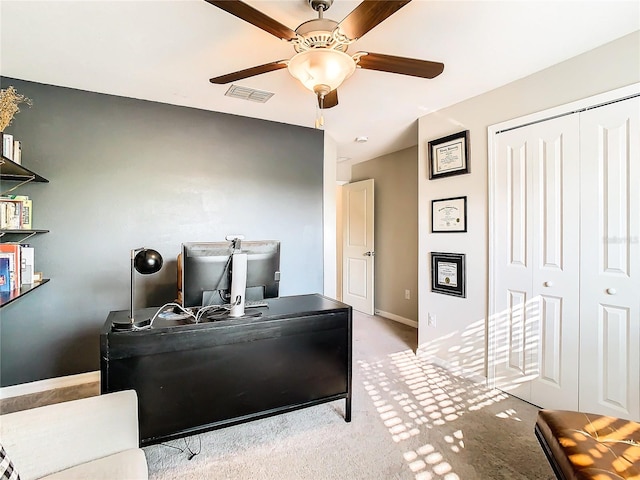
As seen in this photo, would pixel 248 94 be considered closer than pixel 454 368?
Yes

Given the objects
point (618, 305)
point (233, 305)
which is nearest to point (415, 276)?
point (618, 305)

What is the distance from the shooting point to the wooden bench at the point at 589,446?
1.15 metres

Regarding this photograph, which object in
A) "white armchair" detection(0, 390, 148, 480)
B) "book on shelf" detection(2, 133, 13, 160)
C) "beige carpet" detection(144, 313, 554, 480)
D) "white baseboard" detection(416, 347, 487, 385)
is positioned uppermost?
"book on shelf" detection(2, 133, 13, 160)

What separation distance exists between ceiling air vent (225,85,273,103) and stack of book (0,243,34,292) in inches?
78.9

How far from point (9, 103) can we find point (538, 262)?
4.06 meters

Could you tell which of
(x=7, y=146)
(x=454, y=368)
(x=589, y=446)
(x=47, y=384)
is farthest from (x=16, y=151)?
(x=454, y=368)

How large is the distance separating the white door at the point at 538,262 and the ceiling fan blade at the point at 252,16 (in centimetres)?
200

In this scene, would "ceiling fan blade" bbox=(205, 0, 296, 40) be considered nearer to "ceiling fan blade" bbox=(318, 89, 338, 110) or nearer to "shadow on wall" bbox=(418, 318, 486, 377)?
"ceiling fan blade" bbox=(318, 89, 338, 110)

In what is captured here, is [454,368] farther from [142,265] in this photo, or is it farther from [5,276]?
[5,276]

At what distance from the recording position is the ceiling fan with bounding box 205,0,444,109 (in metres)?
1.31

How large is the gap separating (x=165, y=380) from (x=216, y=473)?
1.88 feet

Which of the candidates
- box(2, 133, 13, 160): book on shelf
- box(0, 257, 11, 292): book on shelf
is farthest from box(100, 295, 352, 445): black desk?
box(2, 133, 13, 160): book on shelf

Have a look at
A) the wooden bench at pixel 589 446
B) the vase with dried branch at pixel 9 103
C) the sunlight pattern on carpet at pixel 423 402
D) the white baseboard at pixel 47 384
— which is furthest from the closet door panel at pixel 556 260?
the vase with dried branch at pixel 9 103

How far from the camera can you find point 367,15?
4.38 feet
